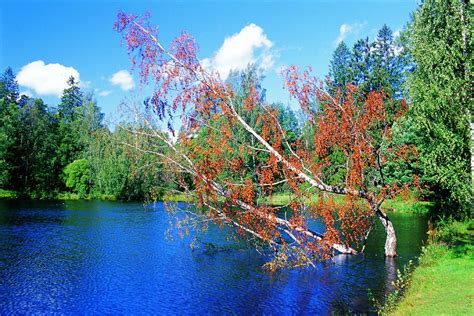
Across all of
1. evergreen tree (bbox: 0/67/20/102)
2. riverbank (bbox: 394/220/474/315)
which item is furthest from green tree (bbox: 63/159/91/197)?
riverbank (bbox: 394/220/474/315)

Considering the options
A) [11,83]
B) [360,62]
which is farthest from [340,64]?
[11,83]

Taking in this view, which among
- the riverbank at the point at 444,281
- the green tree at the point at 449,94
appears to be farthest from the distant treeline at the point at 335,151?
the riverbank at the point at 444,281

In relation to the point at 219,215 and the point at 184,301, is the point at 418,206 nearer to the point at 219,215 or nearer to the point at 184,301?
the point at 219,215

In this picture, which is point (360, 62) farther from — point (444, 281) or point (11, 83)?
point (11, 83)

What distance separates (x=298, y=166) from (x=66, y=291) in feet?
32.3

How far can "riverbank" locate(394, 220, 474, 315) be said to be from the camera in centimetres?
1066

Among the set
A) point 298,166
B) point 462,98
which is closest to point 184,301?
point 298,166

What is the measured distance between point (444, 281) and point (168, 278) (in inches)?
388

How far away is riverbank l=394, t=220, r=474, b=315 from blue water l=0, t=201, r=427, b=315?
1302mm

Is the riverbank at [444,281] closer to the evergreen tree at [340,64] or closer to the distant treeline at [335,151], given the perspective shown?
the distant treeline at [335,151]

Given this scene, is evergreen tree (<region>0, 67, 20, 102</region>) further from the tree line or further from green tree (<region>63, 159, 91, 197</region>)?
green tree (<region>63, 159, 91, 197</region>)

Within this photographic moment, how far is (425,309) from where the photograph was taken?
1070 centimetres

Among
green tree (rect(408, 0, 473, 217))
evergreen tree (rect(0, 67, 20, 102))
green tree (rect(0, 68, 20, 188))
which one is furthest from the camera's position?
evergreen tree (rect(0, 67, 20, 102))

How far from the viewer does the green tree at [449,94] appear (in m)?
18.5
